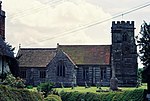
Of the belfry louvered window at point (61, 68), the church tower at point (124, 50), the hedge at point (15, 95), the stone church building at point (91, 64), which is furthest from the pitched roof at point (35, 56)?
the hedge at point (15, 95)

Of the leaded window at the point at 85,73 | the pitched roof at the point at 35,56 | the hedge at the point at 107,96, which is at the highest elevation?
the pitched roof at the point at 35,56

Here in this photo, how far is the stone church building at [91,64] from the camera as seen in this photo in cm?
8731

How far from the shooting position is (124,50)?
3511 inches

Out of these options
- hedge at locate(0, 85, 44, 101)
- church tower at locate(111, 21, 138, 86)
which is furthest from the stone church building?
hedge at locate(0, 85, 44, 101)

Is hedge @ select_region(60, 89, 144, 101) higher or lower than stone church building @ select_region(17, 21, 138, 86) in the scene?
lower

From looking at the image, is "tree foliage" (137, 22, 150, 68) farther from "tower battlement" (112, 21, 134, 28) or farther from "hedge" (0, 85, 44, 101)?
"hedge" (0, 85, 44, 101)

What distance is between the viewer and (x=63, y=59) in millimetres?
87062

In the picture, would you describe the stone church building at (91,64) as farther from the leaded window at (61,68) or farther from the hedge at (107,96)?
the hedge at (107,96)

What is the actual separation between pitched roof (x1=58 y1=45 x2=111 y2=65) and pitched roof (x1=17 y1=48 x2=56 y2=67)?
3.10 meters

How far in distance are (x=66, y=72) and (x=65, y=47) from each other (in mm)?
8088

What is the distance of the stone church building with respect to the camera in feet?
286

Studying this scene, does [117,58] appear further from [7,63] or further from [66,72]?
[7,63]

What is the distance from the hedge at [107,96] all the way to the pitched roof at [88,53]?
88.8 ft

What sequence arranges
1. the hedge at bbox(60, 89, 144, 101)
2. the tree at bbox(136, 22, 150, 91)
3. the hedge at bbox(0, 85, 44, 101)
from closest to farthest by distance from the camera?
the hedge at bbox(0, 85, 44, 101), the hedge at bbox(60, 89, 144, 101), the tree at bbox(136, 22, 150, 91)
